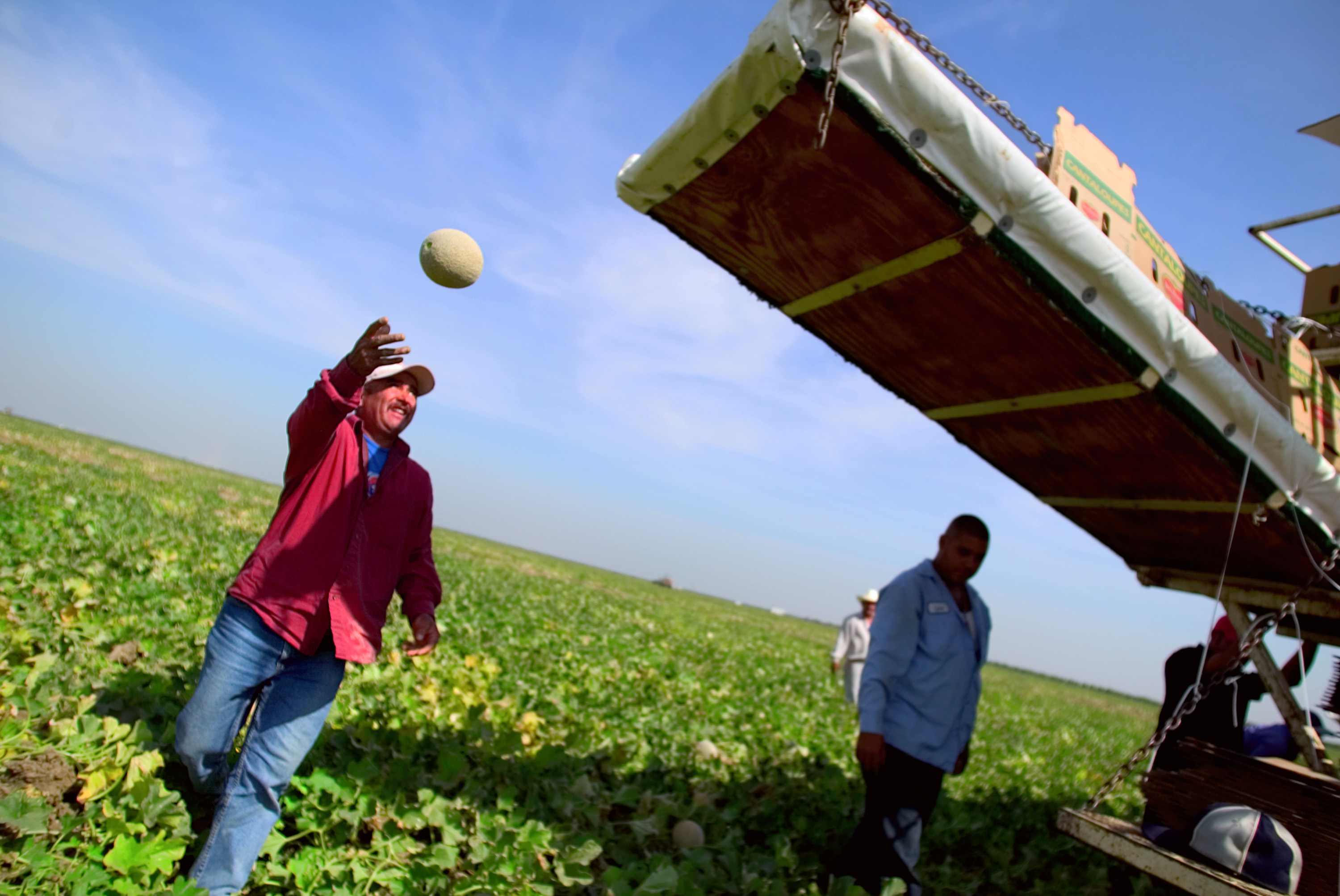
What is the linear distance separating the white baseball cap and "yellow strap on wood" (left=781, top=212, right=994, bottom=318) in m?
1.61

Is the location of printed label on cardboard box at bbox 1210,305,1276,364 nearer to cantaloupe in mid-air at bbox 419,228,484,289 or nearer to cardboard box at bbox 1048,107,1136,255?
cardboard box at bbox 1048,107,1136,255

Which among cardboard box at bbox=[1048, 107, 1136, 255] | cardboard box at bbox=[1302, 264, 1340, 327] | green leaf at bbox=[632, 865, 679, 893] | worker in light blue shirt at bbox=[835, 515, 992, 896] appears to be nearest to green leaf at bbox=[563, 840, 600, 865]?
green leaf at bbox=[632, 865, 679, 893]

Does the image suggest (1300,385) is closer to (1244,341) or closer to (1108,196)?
(1244,341)

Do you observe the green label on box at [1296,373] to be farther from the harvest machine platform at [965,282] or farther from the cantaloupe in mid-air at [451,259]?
the cantaloupe in mid-air at [451,259]

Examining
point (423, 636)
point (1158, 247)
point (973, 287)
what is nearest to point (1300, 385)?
point (1158, 247)

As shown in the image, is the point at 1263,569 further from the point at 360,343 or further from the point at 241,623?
the point at 241,623

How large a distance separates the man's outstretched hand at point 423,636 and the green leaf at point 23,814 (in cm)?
128

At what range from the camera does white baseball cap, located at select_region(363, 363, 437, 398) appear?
9.88ft

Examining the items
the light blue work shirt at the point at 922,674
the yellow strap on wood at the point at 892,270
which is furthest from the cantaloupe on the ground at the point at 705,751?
the yellow strap on wood at the point at 892,270

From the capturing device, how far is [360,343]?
2809mm

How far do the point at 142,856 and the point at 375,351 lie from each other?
6.19ft

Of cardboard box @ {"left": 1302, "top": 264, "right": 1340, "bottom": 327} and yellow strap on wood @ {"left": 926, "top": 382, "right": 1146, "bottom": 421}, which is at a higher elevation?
cardboard box @ {"left": 1302, "top": 264, "right": 1340, "bottom": 327}

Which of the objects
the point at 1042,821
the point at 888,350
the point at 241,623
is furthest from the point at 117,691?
the point at 1042,821

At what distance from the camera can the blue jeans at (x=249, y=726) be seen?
9.28 feet
